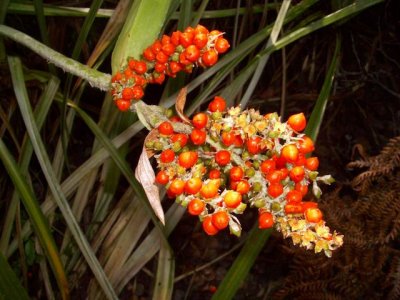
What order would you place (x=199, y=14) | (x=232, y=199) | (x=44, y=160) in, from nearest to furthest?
(x=232, y=199) < (x=44, y=160) < (x=199, y=14)

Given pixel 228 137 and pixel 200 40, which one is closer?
pixel 228 137

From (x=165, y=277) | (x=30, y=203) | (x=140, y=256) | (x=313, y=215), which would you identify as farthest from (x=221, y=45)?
(x=140, y=256)

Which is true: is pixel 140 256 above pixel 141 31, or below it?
below

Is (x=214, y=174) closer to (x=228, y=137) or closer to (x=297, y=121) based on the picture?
(x=228, y=137)

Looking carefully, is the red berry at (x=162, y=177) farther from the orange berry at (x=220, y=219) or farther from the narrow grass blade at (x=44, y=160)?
the narrow grass blade at (x=44, y=160)

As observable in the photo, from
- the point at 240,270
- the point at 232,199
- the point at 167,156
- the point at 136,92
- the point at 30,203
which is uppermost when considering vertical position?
the point at 136,92
